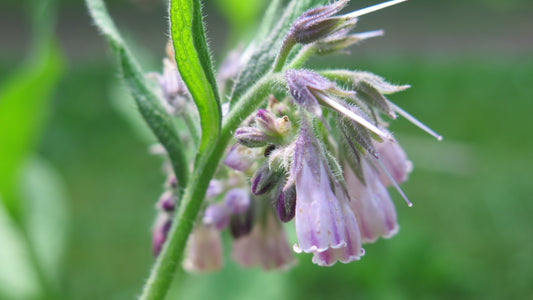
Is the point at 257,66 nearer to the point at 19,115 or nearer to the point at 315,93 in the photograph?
the point at 315,93

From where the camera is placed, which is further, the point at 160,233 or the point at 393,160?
the point at 160,233

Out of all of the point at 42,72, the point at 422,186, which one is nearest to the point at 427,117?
the point at 422,186

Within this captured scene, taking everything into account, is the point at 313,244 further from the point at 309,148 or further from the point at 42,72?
the point at 42,72

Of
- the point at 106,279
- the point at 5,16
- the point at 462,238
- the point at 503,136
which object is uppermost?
the point at 5,16

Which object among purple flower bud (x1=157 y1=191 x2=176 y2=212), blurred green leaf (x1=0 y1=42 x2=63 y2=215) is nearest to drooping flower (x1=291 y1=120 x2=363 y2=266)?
purple flower bud (x1=157 y1=191 x2=176 y2=212)

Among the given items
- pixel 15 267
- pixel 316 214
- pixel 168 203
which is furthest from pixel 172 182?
pixel 15 267

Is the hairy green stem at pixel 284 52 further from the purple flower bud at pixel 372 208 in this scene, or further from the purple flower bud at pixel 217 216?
the purple flower bud at pixel 217 216

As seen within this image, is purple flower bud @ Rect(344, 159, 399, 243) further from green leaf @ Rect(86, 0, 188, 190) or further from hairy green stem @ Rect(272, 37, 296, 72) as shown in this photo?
green leaf @ Rect(86, 0, 188, 190)
